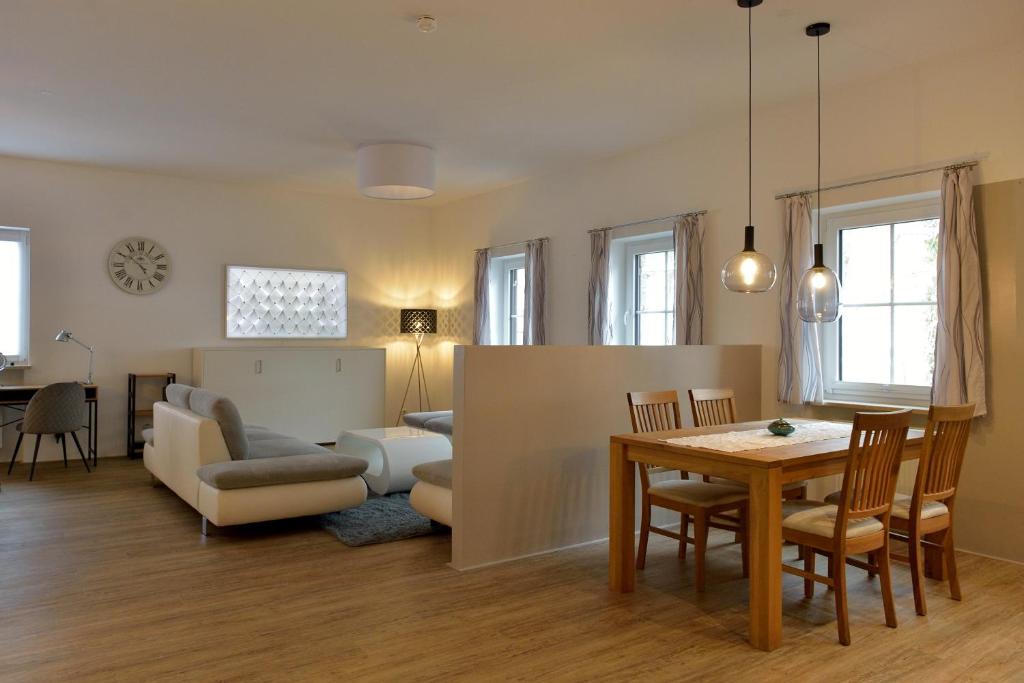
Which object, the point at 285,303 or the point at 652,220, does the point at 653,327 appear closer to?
the point at 652,220

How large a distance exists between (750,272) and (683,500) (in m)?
1.09

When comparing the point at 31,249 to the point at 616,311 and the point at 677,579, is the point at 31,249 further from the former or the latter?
the point at 677,579

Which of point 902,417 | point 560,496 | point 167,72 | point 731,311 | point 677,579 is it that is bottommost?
point 677,579

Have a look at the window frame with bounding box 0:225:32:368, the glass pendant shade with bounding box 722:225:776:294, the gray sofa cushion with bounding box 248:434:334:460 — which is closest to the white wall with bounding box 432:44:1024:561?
the glass pendant shade with bounding box 722:225:776:294

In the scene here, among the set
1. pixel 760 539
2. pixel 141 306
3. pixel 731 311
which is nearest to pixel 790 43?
pixel 731 311

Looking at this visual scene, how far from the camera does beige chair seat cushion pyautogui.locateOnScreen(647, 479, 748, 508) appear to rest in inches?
137

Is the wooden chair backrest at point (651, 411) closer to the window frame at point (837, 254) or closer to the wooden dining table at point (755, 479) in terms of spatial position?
the wooden dining table at point (755, 479)

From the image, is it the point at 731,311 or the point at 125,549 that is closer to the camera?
the point at 125,549

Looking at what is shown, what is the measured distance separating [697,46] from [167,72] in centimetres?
299

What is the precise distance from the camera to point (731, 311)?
526 centimetres

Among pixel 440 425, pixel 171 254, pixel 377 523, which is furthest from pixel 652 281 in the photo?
pixel 171 254

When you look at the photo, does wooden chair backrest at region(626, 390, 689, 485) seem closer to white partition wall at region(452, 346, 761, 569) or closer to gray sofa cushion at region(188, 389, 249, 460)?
white partition wall at region(452, 346, 761, 569)

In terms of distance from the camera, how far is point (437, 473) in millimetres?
4082

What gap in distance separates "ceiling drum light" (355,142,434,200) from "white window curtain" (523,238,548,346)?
137 centimetres
